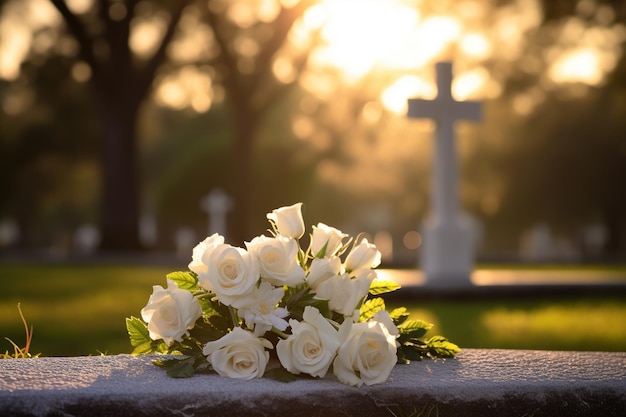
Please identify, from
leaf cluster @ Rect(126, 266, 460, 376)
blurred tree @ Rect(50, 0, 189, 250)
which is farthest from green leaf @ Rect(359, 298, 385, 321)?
blurred tree @ Rect(50, 0, 189, 250)

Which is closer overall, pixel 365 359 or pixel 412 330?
pixel 365 359

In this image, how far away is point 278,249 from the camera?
3.46m

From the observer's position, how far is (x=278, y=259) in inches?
137

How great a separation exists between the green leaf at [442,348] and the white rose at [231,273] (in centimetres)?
102

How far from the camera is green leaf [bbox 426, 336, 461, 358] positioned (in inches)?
159

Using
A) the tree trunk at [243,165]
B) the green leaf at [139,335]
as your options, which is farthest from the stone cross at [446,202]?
the tree trunk at [243,165]

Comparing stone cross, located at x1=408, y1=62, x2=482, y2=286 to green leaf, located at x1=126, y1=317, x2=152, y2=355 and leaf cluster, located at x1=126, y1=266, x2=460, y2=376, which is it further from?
green leaf, located at x1=126, y1=317, x2=152, y2=355

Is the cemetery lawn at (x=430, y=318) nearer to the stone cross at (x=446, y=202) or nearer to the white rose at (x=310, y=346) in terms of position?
the stone cross at (x=446, y=202)

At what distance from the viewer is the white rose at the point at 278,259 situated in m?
3.46

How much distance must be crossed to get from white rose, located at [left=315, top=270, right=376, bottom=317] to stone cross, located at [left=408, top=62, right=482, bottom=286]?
988 cm

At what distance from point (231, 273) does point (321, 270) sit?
0.36 meters

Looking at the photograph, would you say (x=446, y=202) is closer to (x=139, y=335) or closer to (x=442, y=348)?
(x=442, y=348)

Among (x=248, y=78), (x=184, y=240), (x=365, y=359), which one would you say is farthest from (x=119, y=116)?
(x=365, y=359)

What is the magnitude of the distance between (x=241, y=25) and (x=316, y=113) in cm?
558
